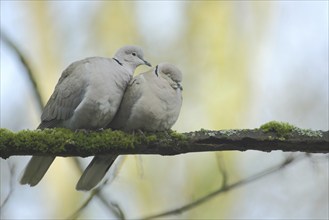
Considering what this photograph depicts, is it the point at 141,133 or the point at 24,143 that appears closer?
the point at 24,143

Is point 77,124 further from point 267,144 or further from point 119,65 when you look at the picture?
point 267,144

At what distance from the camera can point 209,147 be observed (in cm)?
334

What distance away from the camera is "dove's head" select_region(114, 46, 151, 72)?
4.57 m

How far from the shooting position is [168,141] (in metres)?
3.49

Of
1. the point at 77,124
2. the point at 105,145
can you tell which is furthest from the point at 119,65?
the point at 105,145

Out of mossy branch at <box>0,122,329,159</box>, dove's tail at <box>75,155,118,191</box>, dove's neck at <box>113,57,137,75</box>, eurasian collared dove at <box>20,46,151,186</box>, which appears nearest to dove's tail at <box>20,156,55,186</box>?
eurasian collared dove at <box>20,46,151,186</box>

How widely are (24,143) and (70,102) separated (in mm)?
971

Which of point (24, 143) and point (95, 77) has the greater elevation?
point (95, 77)

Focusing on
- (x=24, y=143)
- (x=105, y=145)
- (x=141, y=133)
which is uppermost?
(x=141, y=133)

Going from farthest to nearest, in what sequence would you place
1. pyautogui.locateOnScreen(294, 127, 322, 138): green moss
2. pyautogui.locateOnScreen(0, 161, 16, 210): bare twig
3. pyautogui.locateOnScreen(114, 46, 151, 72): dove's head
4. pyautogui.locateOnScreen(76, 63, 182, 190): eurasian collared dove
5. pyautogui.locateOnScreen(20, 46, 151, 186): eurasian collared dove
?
pyautogui.locateOnScreen(114, 46, 151, 72): dove's head
pyautogui.locateOnScreen(0, 161, 16, 210): bare twig
pyautogui.locateOnScreen(20, 46, 151, 186): eurasian collared dove
pyautogui.locateOnScreen(76, 63, 182, 190): eurasian collared dove
pyautogui.locateOnScreen(294, 127, 322, 138): green moss

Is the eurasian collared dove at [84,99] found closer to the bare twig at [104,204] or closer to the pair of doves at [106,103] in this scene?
the pair of doves at [106,103]

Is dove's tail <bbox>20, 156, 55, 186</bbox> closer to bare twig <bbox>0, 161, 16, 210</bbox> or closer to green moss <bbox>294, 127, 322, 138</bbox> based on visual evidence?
bare twig <bbox>0, 161, 16, 210</bbox>

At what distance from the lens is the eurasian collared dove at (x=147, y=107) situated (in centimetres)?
385

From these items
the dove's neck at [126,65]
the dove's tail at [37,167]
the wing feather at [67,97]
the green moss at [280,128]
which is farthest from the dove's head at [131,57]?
the green moss at [280,128]
